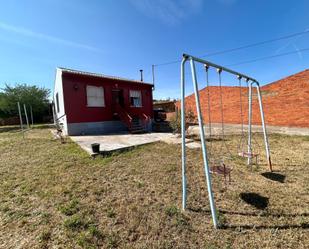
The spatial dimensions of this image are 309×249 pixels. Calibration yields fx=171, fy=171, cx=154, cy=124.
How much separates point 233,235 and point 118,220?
1561 mm

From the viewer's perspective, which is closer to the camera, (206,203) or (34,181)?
(206,203)

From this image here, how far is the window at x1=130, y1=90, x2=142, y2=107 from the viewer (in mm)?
12598

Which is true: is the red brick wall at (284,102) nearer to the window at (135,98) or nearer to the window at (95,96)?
the window at (135,98)

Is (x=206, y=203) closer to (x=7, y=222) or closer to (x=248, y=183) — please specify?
(x=248, y=183)

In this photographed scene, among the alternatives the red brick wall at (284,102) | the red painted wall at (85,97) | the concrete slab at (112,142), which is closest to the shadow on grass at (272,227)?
the concrete slab at (112,142)

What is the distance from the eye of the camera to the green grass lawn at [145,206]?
2133mm

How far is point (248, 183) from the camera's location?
363 centimetres

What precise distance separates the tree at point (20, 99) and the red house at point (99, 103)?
15.0m

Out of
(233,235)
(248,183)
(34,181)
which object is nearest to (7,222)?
(34,181)

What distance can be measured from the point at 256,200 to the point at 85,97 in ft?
32.6

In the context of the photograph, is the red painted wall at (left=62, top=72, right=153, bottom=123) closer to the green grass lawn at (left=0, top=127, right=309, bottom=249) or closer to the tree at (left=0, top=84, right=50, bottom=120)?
the green grass lawn at (left=0, top=127, right=309, bottom=249)

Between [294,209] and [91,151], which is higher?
[91,151]

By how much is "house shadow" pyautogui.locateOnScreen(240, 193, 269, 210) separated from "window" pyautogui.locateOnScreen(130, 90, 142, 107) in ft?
34.2

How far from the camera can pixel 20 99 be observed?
22531 mm
